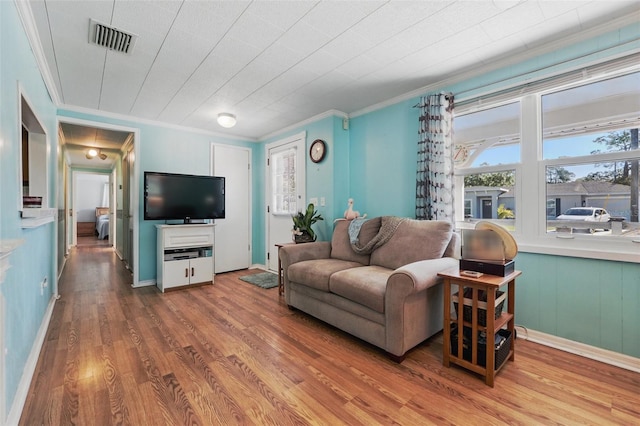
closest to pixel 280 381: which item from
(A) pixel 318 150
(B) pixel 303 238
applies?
(B) pixel 303 238

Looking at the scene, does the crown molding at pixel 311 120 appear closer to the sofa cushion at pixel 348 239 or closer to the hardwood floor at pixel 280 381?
the sofa cushion at pixel 348 239

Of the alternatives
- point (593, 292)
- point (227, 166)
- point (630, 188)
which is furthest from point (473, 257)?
point (227, 166)

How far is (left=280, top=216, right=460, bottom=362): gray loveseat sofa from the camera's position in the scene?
1905mm

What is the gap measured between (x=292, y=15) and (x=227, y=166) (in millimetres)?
3190

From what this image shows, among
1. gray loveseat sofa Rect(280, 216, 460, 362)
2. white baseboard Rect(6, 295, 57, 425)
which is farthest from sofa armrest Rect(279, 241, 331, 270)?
white baseboard Rect(6, 295, 57, 425)

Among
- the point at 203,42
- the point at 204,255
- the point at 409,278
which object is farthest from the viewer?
the point at 204,255

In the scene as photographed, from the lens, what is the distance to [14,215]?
1535mm

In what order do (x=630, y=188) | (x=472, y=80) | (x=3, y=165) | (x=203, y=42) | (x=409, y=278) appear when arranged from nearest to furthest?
(x=3, y=165) → (x=409, y=278) → (x=630, y=188) → (x=203, y=42) → (x=472, y=80)

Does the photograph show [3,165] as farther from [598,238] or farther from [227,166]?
[598,238]

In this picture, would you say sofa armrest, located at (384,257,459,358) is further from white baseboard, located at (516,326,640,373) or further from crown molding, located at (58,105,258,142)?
crown molding, located at (58,105,258,142)

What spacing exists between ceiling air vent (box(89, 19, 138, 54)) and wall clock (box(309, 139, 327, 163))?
2168mm

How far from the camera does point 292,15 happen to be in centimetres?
182

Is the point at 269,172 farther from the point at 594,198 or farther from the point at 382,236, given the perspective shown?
the point at 594,198

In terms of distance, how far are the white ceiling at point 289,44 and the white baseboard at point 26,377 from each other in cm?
222
